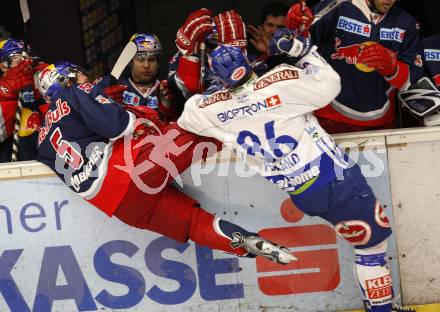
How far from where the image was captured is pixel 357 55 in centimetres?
360

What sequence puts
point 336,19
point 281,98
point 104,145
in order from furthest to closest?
point 336,19 → point 104,145 → point 281,98

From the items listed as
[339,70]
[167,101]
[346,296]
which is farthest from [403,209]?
[167,101]

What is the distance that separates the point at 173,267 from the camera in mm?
3705

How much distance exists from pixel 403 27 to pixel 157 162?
123 cm

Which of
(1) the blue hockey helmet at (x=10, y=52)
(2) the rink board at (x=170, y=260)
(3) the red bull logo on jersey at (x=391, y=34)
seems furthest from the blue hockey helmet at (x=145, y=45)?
(3) the red bull logo on jersey at (x=391, y=34)

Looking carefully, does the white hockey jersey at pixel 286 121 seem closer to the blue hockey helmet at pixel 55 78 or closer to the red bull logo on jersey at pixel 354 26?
the red bull logo on jersey at pixel 354 26

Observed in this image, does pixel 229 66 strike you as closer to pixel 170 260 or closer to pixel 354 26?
pixel 354 26

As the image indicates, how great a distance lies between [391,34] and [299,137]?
2.60 ft

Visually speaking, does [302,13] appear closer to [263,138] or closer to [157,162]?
[263,138]

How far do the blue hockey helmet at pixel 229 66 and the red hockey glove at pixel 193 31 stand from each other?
472 mm

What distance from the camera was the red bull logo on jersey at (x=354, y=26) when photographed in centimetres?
372

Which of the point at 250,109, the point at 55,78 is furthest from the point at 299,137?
the point at 55,78

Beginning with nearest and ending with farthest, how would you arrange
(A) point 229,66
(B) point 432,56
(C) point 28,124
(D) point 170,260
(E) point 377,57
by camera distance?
(A) point 229,66
(E) point 377,57
(D) point 170,260
(B) point 432,56
(C) point 28,124

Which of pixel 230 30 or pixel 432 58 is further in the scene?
pixel 432 58
